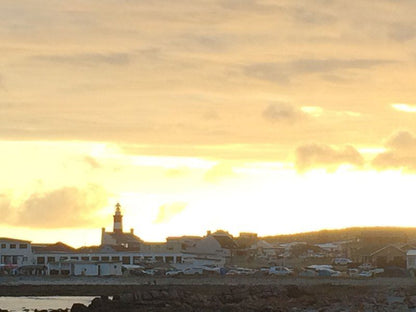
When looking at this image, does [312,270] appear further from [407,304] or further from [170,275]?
[407,304]

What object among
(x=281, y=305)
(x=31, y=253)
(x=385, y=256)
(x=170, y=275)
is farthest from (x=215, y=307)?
(x=31, y=253)

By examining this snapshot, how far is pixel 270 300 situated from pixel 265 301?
1.00 meters

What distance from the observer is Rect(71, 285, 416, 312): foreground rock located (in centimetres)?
6681

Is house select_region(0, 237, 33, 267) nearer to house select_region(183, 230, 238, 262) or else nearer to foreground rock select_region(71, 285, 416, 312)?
house select_region(183, 230, 238, 262)

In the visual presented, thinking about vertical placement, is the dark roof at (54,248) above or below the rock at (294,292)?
above

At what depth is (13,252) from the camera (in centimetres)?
13438

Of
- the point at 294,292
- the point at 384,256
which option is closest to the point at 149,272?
the point at 384,256

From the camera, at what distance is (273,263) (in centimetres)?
13038

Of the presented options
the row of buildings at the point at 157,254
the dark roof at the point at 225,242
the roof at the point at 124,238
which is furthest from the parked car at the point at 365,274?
the roof at the point at 124,238

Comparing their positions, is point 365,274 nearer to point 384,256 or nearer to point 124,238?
point 384,256

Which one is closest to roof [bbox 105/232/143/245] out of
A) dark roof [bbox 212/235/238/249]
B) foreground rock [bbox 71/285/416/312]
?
dark roof [bbox 212/235/238/249]

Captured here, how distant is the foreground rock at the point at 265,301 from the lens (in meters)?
66.8

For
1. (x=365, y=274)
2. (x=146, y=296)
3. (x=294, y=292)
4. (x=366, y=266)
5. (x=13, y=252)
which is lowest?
(x=146, y=296)

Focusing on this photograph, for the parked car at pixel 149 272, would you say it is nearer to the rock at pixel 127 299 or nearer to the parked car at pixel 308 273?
the parked car at pixel 308 273
